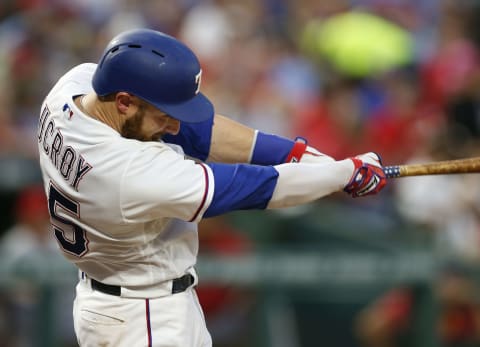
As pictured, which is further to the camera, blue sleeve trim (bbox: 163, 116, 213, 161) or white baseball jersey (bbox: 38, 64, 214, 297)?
A: blue sleeve trim (bbox: 163, 116, 213, 161)

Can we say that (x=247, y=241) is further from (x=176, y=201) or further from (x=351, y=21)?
(x=176, y=201)

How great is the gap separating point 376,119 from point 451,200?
4.58ft

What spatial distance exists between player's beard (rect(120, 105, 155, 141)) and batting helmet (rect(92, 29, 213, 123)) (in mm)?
83

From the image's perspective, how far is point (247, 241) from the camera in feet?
24.0

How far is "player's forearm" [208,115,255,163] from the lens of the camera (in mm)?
4076

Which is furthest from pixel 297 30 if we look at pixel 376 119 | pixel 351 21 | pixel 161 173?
pixel 161 173

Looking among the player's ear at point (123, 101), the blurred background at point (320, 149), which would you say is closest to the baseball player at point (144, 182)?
the player's ear at point (123, 101)

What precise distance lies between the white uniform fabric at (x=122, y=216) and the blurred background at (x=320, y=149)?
2494mm

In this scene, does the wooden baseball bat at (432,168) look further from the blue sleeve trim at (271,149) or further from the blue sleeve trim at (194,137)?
the blue sleeve trim at (194,137)

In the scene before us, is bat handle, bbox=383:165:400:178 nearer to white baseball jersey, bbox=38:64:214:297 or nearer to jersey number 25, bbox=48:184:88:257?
white baseball jersey, bbox=38:64:214:297

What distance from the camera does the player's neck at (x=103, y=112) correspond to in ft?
12.0

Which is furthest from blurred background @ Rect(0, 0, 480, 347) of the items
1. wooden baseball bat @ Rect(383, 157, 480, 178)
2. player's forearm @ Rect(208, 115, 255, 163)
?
wooden baseball bat @ Rect(383, 157, 480, 178)

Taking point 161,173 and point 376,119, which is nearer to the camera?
point 161,173

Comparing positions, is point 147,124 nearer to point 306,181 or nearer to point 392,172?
point 306,181
